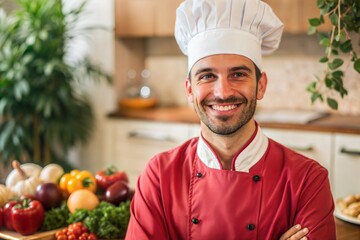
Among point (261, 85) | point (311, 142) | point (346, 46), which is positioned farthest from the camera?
point (311, 142)

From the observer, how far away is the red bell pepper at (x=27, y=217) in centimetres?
210

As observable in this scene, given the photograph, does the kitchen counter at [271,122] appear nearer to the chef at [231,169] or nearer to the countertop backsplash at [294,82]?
the countertop backsplash at [294,82]

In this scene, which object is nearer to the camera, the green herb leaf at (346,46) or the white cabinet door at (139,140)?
the green herb leaf at (346,46)

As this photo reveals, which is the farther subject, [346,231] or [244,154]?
[346,231]

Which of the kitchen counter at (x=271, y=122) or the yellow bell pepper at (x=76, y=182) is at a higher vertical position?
the kitchen counter at (x=271, y=122)

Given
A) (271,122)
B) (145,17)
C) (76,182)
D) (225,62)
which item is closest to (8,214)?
(76,182)

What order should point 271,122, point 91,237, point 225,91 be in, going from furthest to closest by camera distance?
1. point 271,122
2. point 91,237
3. point 225,91

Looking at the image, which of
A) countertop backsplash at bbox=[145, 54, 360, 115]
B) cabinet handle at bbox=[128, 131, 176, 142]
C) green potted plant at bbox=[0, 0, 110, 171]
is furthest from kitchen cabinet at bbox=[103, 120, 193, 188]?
countertop backsplash at bbox=[145, 54, 360, 115]

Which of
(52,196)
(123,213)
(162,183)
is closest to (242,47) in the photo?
(162,183)

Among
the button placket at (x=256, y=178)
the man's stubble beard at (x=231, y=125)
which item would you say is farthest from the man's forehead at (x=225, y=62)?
the button placket at (x=256, y=178)

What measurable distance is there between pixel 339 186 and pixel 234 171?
202cm

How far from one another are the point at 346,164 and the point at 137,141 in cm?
164

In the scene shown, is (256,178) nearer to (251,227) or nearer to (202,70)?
(251,227)

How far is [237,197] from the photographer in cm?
181
